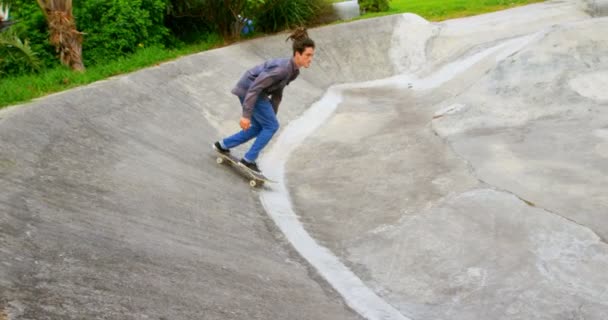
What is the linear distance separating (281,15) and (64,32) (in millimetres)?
6414

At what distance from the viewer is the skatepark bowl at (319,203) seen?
13.0 feet

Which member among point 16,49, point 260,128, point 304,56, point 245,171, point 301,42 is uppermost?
point 301,42

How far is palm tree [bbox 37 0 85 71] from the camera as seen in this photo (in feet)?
33.2

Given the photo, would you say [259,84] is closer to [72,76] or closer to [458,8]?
[72,76]

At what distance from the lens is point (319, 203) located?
6.90 metres

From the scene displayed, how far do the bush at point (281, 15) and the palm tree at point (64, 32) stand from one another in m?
5.69

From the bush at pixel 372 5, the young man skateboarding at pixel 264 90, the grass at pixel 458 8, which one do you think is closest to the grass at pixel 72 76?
the young man skateboarding at pixel 264 90

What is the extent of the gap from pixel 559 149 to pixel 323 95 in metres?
6.31

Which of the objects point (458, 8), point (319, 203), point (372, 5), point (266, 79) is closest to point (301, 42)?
point (266, 79)

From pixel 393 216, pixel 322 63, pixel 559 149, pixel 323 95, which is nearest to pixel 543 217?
pixel 393 216

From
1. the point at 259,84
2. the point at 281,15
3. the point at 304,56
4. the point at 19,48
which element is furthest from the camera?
the point at 281,15

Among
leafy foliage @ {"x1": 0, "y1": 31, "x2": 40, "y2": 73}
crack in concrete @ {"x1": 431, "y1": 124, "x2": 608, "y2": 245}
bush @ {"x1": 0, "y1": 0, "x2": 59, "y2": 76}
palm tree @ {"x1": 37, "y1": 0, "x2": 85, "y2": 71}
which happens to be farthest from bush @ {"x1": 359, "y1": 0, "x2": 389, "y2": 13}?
crack in concrete @ {"x1": 431, "y1": 124, "x2": 608, "y2": 245}

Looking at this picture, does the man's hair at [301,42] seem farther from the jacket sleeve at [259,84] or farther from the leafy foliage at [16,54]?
the leafy foliage at [16,54]

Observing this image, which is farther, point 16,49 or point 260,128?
point 16,49
